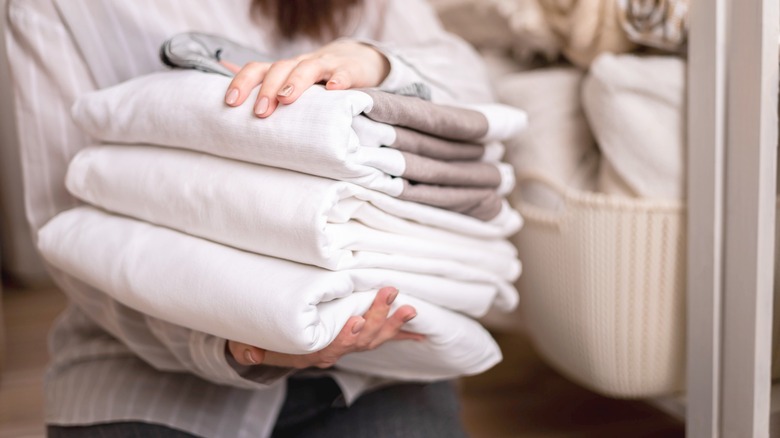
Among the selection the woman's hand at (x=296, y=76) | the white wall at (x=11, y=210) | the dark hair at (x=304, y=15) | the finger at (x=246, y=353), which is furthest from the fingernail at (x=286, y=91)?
the white wall at (x=11, y=210)

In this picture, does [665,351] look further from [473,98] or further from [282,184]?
[282,184]

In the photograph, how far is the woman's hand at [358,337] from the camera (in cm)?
59

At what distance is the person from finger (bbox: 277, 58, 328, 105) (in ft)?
0.19

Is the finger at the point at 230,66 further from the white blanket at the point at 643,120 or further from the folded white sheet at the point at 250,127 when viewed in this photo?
the white blanket at the point at 643,120

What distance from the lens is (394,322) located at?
607 mm

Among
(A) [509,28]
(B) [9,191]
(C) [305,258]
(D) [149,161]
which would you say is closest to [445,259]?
(C) [305,258]

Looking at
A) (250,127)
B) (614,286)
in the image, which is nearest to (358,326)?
(250,127)

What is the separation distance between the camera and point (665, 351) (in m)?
0.81

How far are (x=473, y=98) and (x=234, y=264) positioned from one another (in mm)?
378

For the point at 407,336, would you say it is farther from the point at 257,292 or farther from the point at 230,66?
the point at 230,66

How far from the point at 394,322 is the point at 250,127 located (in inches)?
7.4

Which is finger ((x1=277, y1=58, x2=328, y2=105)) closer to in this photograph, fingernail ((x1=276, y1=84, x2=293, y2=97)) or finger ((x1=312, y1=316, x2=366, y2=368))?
fingernail ((x1=276, y1=84, x2=293, y2=97))

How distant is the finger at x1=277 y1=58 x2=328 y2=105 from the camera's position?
545 millimetres

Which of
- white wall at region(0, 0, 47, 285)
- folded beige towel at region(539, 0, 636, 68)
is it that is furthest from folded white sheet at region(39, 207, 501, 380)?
white wall at region(0, 0, 47, 285)
